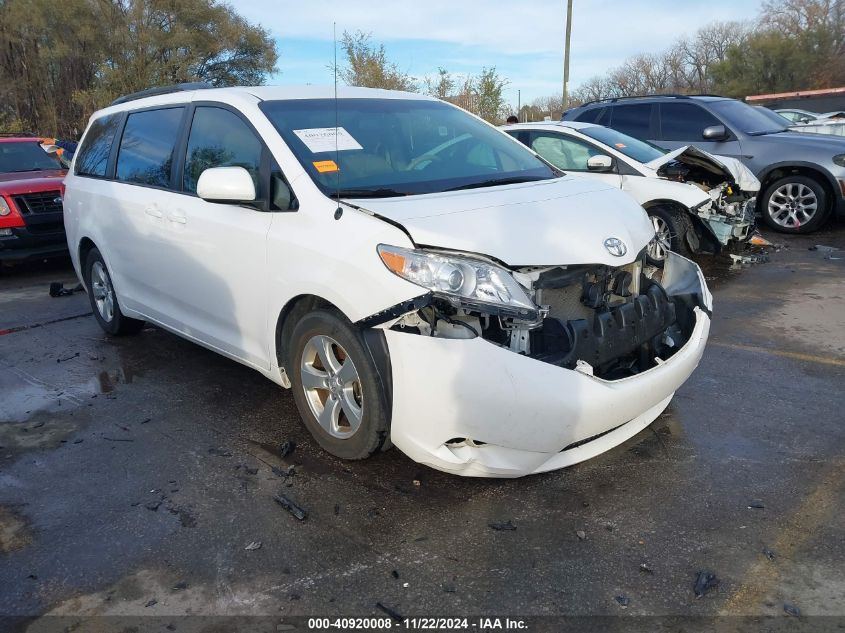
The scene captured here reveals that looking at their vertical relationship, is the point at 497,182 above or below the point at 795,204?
above

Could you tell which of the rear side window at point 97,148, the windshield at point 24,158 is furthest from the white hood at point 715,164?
the windshield at point 24,158

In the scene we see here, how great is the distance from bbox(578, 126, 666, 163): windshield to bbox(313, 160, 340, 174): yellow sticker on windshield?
16.8ft

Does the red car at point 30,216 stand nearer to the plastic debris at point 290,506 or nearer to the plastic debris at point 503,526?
the plastic debris at point 290,506

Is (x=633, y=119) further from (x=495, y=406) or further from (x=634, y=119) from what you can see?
(x=495, y=406)

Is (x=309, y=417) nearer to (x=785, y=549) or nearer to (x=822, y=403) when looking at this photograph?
(x=785, y=549)

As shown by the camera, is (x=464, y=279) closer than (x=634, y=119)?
Yes

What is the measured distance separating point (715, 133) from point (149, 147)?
7.33 metres

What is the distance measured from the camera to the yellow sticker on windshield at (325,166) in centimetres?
347

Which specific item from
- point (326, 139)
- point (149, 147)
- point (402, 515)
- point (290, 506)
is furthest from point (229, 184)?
point (402, 515)

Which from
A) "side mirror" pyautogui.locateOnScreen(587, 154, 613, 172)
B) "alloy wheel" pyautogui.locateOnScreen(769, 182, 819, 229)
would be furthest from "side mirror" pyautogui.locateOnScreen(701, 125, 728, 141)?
"side mirror" pyautogui.locateOnScreen(587, 154, 613, 172)

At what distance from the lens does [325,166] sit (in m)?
3.49

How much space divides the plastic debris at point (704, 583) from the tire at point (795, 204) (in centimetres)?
796

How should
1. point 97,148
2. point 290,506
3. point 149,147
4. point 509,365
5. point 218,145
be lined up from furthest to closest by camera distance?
point 97,148 → point 149,147 → point 218,145 → point 290,506 → point 509,365

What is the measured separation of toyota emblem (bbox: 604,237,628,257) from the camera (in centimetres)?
313
